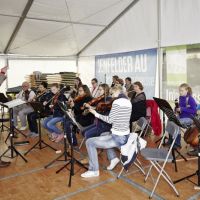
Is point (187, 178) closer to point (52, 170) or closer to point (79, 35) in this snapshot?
point (52, 170)

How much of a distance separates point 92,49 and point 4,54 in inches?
133

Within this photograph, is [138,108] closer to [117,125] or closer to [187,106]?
[187,106]

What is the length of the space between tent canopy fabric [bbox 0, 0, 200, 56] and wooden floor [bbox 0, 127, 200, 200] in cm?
362

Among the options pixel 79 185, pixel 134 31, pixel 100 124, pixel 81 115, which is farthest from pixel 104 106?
pixel 134 31

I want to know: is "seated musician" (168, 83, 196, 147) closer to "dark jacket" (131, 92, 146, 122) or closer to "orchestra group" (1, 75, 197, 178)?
"orchestra group" (1, 75, 197, 178)

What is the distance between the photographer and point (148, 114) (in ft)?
20.8

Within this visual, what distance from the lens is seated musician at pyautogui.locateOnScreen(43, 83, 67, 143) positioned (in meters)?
5.52

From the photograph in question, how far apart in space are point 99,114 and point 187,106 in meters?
2.18

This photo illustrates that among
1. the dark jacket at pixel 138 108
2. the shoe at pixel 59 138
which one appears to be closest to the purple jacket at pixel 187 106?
the dark jacket at pixel 138 108

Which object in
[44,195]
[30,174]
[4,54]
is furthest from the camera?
[4,54]

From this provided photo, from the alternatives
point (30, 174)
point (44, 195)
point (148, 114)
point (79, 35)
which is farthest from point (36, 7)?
point (44, 195)

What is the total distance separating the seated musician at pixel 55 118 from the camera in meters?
5.52

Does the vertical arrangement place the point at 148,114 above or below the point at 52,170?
above

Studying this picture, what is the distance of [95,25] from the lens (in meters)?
8.14
